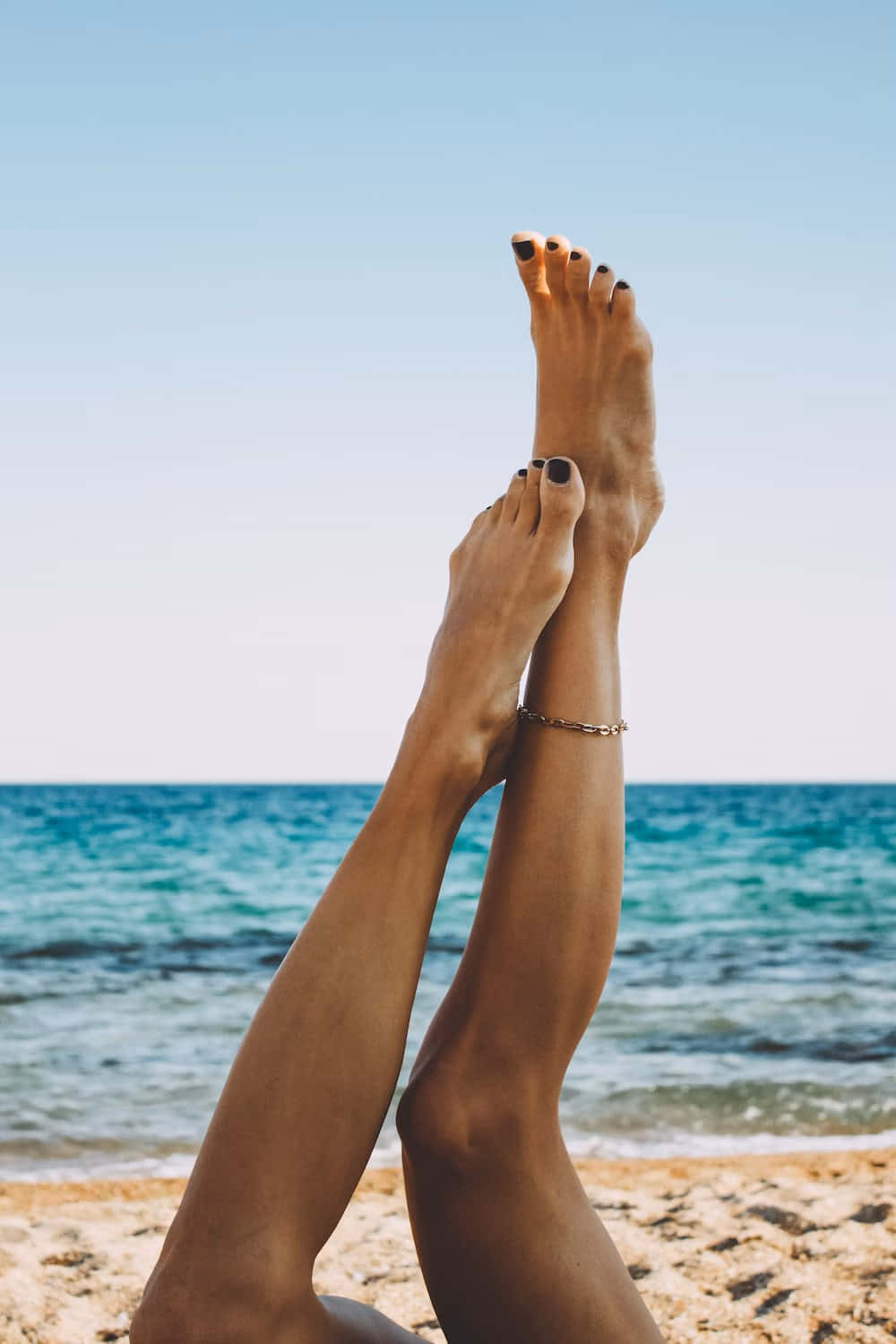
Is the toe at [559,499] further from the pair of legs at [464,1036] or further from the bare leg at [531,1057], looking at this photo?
the bare leg at [531,1057]

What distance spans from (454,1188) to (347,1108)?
185 mm

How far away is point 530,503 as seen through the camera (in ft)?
5.07

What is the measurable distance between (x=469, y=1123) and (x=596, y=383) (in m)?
1.03

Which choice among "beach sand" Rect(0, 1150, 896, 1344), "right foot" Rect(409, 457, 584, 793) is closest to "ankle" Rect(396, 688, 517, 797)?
"right foot" Rect(409, 457, 584, 793)

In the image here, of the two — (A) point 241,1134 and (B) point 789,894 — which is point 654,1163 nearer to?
(A) point 241,1134

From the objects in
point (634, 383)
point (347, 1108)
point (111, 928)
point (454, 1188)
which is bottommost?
point (111, 928)

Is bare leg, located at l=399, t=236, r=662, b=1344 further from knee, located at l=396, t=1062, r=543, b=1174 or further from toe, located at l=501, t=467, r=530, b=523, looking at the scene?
toe, located at l=501, t=467, r=530, b=523

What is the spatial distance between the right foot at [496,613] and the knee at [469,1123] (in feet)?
1.00

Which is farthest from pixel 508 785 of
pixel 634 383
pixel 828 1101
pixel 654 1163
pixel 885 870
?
pixel 885 870

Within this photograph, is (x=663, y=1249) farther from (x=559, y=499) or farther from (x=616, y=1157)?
(x=559, y=499)

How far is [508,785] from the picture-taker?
4.34 ft

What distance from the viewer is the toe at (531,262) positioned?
1828mm

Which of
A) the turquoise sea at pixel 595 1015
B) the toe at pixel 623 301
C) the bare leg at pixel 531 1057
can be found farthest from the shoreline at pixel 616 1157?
the toe at pixel 623 301

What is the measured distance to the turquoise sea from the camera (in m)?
3.47
